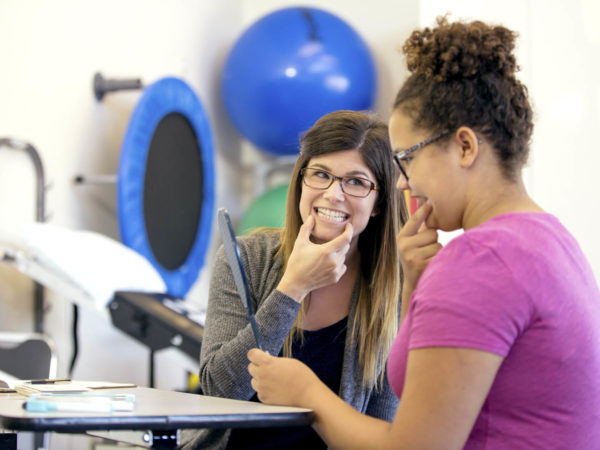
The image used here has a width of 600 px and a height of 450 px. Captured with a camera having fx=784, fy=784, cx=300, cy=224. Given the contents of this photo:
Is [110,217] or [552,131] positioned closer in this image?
[552,131]

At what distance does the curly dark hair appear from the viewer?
3.01 ft

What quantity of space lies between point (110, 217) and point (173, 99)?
541 mm

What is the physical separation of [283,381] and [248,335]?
237mm

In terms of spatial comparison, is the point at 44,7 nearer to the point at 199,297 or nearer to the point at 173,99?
the point at 173,99

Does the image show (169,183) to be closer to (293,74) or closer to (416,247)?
(293,74)

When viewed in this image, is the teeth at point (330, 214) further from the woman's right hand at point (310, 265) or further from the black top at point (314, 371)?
the black top at point (314, 371)

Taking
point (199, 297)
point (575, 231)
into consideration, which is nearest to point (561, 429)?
point (575, 231)

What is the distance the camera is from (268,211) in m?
3.39

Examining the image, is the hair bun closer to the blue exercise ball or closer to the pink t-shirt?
the pink t-shirt

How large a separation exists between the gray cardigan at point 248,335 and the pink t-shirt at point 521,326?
384 millimetres

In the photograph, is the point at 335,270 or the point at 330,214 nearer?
the point at 335,270

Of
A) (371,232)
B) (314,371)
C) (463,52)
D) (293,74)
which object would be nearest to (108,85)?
(293,74)

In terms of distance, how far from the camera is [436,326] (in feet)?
2.67

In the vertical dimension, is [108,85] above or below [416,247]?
above
